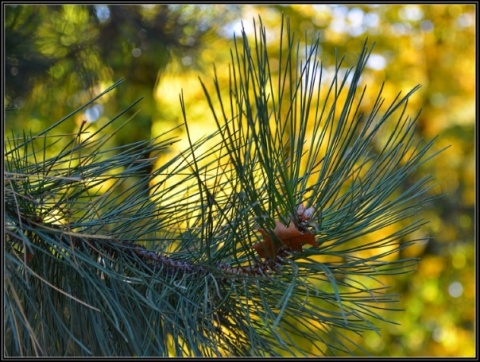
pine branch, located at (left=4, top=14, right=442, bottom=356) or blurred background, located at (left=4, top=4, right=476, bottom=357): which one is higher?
blurred background, located at (left=4, top=4, right=476, bottom=357)

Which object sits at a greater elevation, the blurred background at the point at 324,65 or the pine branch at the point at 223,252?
the blurred background at the point at 324,65

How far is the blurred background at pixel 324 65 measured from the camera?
160 cm

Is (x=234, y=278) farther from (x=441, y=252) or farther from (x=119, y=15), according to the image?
(x=441, y=252)

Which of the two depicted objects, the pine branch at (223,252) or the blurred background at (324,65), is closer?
the pine branch at (223,252)

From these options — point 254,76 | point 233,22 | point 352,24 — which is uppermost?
point 352,24

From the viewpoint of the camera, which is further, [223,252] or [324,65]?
[324,65]

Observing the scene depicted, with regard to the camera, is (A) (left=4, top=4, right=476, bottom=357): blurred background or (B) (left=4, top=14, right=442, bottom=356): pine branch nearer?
(B) (left=4, top=14, right=442, bottom=356): pine branch

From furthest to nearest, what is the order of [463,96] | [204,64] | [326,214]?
[463,96]
[204,64]
[326,214]

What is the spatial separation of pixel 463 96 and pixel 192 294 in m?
3.11

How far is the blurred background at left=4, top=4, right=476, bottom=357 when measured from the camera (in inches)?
62.9

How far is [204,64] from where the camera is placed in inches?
A: 84.2

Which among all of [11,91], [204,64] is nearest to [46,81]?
[11,91]

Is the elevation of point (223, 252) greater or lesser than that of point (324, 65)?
lesser

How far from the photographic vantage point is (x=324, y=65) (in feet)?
8.79
